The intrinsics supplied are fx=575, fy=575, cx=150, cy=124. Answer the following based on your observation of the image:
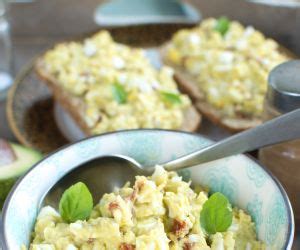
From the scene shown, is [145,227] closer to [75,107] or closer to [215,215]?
[215,215]

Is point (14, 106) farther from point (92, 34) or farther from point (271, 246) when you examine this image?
point (271, 246)

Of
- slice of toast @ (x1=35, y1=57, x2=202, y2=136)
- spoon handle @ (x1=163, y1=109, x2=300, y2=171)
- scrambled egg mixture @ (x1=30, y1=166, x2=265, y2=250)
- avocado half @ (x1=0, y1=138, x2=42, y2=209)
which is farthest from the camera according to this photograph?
slice of toast @ (x1=35, y1=57, x2=202, y2=136)

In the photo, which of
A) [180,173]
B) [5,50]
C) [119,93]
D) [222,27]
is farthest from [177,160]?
[5,50]

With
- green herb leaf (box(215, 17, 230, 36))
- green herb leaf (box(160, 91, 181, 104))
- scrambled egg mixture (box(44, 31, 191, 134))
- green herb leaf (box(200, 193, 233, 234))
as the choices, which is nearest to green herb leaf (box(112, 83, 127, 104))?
scrambled egg mixture (box(44, 31, 191, 134))

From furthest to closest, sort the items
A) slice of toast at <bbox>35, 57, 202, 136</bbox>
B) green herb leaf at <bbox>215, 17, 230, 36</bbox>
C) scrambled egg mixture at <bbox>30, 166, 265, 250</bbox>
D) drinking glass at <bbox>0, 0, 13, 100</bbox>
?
drinking glass at <bbox>0, 0, 13, 100</bbox> → green herb leaf at <bbox>215, 17, 230, 36</bbox> → slice of toast at <bbox>35, 57, 202, 136</bbox> → scrambled egg mixture at <bbox>30, 166, 265, 250</bbox>

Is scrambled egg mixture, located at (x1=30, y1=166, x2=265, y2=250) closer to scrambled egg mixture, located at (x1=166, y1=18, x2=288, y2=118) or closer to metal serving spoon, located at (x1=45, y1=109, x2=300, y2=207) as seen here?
metal serving spoon, located at (x1=45, y1=109, x2=300, y2=207)
